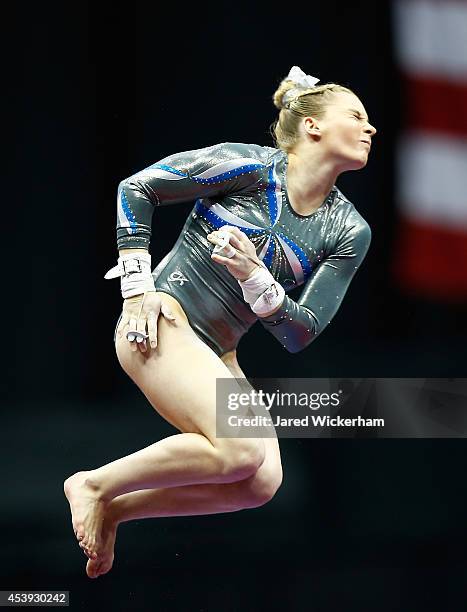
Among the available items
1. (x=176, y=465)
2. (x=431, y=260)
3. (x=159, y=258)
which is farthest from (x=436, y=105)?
(x=176, y=465)

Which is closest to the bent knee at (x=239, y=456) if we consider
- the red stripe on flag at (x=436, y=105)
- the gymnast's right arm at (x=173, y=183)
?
the gymnast's right arm at (x=173, y=183)

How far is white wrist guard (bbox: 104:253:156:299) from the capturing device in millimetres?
2811

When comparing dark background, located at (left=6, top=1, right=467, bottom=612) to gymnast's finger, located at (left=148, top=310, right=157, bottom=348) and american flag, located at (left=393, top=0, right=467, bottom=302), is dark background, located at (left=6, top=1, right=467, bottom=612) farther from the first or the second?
gymnast's finger, located at (left=148, top=310, right=157, bottom=348)

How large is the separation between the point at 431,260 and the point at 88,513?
208cm

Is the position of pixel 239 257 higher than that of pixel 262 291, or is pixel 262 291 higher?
pixel 239 257

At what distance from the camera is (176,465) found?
9.06ft

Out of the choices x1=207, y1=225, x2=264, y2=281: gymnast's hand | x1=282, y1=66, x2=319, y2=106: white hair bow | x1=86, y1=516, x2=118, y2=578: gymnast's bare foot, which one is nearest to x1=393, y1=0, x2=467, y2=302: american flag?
x1=282, y1=66, x2=319, y2=106: white hair bow

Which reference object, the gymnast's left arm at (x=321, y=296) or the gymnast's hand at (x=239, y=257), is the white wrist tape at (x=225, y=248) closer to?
the gymnast's hand at (x=239, y=257)

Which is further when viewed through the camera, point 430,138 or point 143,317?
point 430,138

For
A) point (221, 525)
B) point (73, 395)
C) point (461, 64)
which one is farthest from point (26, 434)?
point (461, 64)

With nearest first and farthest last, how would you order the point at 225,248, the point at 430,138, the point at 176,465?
→ the point at 225,248 < the point at 176,465 < the point at 430,138

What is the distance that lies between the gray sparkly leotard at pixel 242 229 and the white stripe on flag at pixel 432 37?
1528 millimetres

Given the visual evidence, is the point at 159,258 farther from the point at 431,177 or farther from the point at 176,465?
the point at 176,465

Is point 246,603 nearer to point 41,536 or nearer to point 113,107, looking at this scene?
point 41,536
